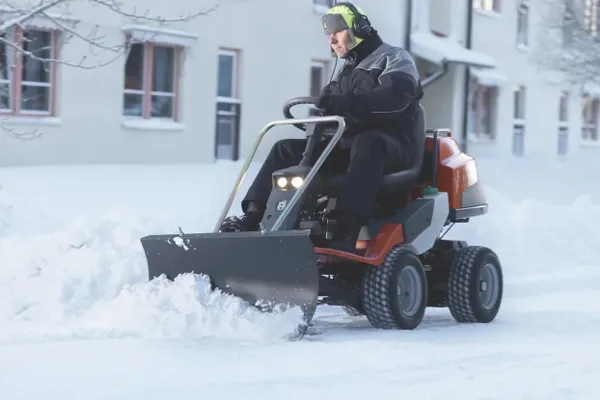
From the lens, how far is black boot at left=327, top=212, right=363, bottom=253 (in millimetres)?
6723

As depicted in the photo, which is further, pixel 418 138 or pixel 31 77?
pixel 31 77

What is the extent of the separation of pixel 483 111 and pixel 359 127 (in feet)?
76.4

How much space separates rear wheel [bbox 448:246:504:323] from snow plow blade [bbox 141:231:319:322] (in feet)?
5.27

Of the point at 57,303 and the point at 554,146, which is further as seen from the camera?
the point at 554,146

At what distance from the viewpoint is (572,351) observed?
6254 millimetres

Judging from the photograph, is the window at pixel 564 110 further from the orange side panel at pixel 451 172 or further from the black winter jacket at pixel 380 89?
the black winter jacket at pixel 380 89

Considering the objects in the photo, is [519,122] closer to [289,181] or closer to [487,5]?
[487,5]

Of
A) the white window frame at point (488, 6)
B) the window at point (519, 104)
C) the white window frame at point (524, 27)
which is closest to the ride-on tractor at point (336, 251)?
the white window frame at point (488, 6)

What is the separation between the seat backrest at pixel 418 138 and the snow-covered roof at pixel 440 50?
1811 cm

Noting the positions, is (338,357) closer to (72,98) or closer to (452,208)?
(452,208)

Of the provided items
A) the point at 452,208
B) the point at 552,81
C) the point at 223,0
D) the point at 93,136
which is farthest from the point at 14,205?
the point at 552,81

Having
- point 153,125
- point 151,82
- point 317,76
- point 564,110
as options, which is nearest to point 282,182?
point 153,125

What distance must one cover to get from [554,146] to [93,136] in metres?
18.0

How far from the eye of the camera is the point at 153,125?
63.7 ft
